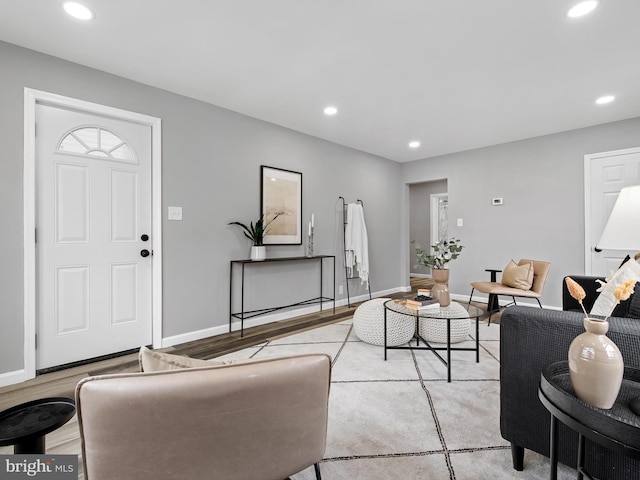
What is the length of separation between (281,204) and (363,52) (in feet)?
6.48

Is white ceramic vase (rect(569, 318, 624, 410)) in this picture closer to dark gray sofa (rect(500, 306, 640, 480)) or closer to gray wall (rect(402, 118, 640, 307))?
dark gray sofa (rect(500, 306, 640, 480))

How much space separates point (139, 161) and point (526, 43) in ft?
10.4

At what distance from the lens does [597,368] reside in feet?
2.97

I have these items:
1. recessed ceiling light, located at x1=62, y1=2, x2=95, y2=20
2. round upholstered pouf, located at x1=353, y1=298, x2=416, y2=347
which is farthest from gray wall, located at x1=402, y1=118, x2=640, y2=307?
recessed ceiling light, located at x1=62, y1=2, x2=95, y2=20

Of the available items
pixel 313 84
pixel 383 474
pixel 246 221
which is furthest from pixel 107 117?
pixel 383 474

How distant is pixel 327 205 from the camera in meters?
4.52

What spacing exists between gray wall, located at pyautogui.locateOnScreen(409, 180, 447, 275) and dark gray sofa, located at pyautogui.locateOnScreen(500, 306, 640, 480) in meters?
6.38

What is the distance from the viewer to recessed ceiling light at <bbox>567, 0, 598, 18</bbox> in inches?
73.4

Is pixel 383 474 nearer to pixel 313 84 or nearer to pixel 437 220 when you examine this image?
pixel 313 84

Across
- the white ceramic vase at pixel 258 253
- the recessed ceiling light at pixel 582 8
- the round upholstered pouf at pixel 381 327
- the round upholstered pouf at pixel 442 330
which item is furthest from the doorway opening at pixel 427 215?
the recessed ceiling light at pixel 582 8

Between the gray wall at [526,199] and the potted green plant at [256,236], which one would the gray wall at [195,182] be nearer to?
the potted green plant at [256,236]

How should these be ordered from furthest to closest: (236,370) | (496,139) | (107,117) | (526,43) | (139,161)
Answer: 1. (496,139)
2. (139,161)
3. (107,117)
4. (526,43)
5. (236,370)

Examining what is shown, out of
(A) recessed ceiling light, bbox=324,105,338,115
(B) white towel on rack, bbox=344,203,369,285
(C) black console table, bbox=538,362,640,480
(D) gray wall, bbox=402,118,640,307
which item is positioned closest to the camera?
(C) black console table, bbox=538,362,640,480

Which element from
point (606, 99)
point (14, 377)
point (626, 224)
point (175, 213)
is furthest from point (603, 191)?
point (14, 377)
